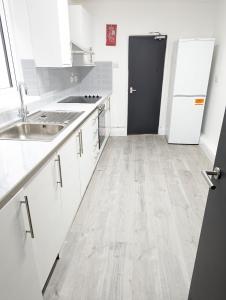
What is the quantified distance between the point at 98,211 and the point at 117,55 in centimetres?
312

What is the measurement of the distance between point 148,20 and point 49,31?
233cm

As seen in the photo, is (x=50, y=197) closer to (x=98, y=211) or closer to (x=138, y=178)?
(x=98, y=211)

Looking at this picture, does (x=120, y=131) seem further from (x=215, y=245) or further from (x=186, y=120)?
(x=215, y=245)

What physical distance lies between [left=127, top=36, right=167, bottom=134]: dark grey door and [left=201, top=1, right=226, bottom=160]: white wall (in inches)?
36.8

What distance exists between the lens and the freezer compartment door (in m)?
3.78

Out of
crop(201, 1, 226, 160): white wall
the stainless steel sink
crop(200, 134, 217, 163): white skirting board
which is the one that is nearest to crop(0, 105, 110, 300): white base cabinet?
the stainless steel sink

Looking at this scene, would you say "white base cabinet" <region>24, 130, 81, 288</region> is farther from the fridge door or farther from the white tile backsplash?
the fridge door

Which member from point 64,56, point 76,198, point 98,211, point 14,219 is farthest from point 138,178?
point 14,219

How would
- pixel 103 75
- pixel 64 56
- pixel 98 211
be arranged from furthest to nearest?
pixel 103 75 < pixel 64 56 < pixel 98 211

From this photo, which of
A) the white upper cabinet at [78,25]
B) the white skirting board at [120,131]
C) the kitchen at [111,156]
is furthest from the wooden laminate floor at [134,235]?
the white upper cabinet at [78,25]

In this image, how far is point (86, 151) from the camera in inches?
96.9

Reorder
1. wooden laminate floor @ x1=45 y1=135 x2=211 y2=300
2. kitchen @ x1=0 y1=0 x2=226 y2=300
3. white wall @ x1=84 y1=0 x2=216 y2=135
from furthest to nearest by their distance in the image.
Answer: white wall @ x1=84 y1=0 x2=216 y2=135 < wooden laminate floor @ x1=45 y1=135 x2=211 y2=300 < kitchen @ x1=0 y1=0 x2=226 y2=300

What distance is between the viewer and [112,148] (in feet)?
13.0

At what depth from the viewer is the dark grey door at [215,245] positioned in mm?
891
